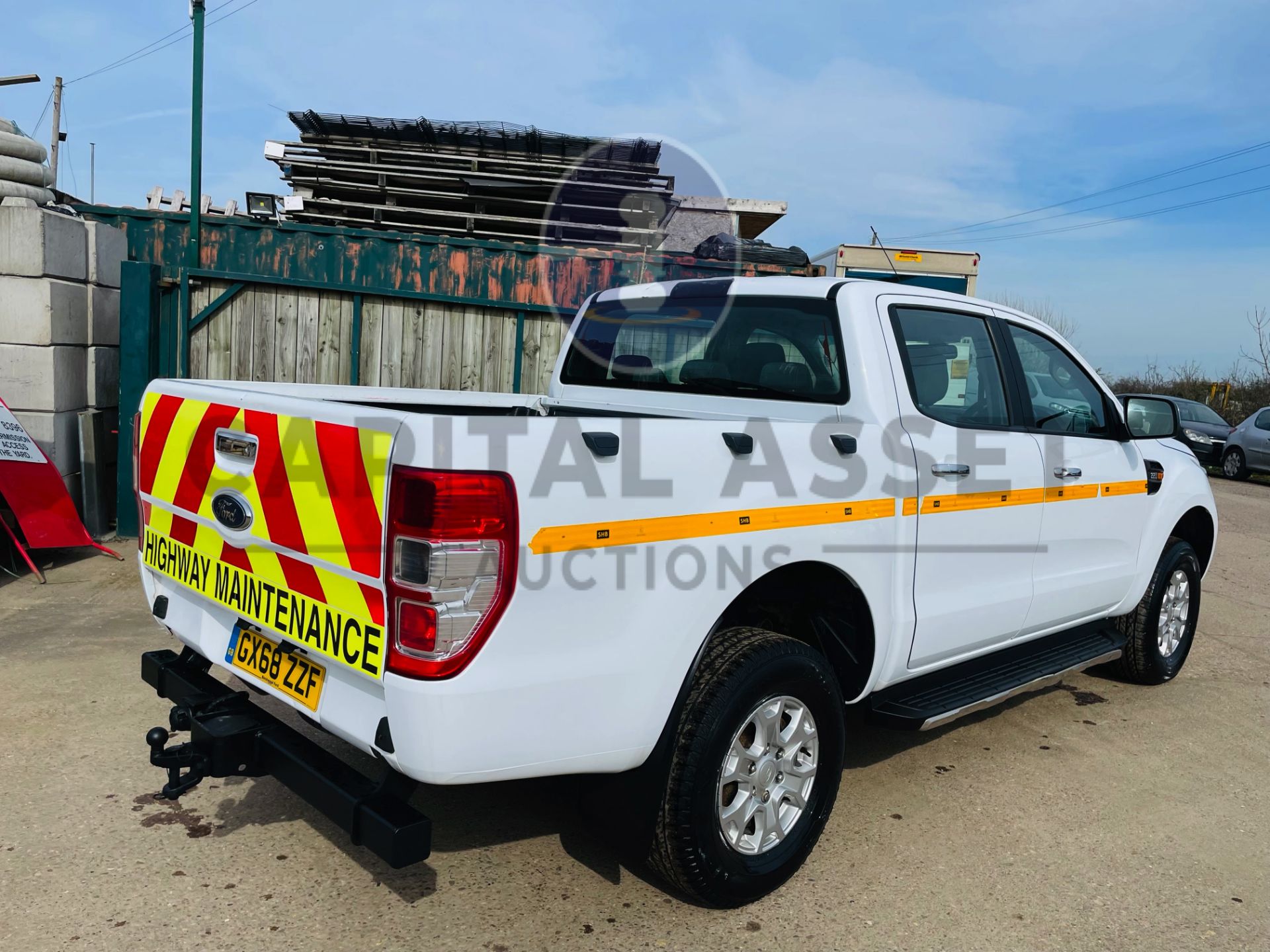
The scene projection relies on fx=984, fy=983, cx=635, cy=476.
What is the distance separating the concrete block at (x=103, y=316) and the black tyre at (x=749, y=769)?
614 cm

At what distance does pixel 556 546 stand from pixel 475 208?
8.54 m

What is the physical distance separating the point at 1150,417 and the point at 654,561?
321 centimetres

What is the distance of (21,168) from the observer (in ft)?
22.9

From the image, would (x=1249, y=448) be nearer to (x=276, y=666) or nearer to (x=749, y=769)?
(x=749, y=769)

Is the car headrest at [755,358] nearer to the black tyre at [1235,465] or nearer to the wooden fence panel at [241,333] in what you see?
the wooden fence panel at [241,333]

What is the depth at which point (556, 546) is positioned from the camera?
2.33 meters

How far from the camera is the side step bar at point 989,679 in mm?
3424

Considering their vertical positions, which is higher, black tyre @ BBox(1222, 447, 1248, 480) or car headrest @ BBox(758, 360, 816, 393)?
car headrest @ BBox(758, 360, 816, 393)

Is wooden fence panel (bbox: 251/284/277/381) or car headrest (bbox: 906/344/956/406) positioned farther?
wooden fence panel (bbox: 251/284/277/381)

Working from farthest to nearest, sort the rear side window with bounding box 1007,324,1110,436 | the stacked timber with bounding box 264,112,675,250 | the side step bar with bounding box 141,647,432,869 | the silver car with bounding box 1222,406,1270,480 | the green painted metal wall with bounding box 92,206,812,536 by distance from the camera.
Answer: the silver car with bounding box 1222,406,1270,480
the stacked timber with bounding box 264,112,675,250
the green painted metal wall with bounding box 92,206,812,536
the rear side window with bounding box 1007,324,1110,436
the side step bar with bounding box 141,647,432,869

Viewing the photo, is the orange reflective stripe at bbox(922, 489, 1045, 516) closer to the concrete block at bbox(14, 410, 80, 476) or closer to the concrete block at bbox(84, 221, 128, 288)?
the concrete block at bbox(14, 410, 80, 476)

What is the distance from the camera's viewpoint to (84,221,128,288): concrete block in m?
7.09

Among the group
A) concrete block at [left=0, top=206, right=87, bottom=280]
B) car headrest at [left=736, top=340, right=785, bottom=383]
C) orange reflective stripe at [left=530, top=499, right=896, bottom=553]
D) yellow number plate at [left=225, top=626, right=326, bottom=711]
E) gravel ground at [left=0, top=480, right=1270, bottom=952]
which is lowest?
gravel ground at [left=0, top=480, right=1270, bottom=952]

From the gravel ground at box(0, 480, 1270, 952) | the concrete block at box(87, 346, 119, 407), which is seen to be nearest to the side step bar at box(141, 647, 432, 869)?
the gravel ground at box(0, 480, 1270, 952)
